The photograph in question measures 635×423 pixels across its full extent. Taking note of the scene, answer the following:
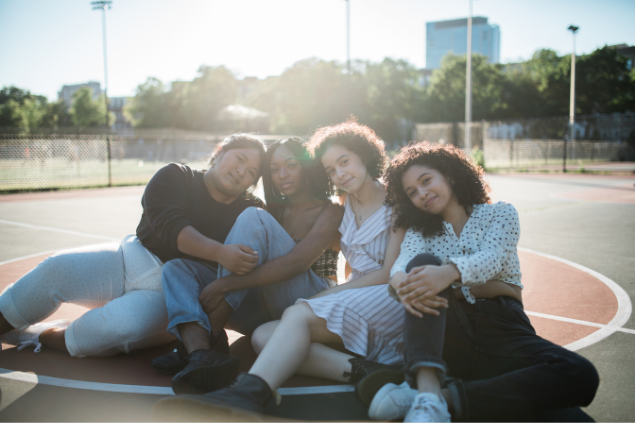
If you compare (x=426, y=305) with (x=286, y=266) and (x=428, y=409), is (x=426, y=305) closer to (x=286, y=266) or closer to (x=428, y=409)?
(x=428, y=409)

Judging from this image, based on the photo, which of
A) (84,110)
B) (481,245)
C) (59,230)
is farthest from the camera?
(84,110)

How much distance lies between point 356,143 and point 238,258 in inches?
39.3

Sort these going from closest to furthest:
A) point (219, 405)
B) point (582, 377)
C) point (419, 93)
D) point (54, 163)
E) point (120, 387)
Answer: point (219, 405), point (582, 377), point (120, 387), point (54, 163), point (419, 93)

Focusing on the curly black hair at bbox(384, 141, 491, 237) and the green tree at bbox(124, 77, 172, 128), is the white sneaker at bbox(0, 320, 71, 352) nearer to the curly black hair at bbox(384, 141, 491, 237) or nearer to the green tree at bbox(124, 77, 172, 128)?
the curly black hair at bbox(384, 141, 491, 237)

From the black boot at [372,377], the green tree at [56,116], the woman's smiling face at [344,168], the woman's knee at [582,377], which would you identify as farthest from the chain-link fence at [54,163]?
the green tree at [56,116]

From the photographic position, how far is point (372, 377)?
2.19m

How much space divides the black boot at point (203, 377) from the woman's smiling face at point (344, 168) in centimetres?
123

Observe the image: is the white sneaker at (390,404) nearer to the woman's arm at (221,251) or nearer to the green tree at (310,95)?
the woman's arm at (221,251)

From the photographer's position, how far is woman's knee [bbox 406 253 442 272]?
7.27 ft

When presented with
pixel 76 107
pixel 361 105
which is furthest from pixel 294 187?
pixel 76 107

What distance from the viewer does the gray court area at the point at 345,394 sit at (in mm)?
2281

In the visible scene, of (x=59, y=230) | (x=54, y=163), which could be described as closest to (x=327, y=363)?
(x=59, y=230)

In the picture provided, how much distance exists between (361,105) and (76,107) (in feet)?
120

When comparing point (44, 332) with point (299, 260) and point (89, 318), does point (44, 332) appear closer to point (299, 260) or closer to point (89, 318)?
point (89, 318)
